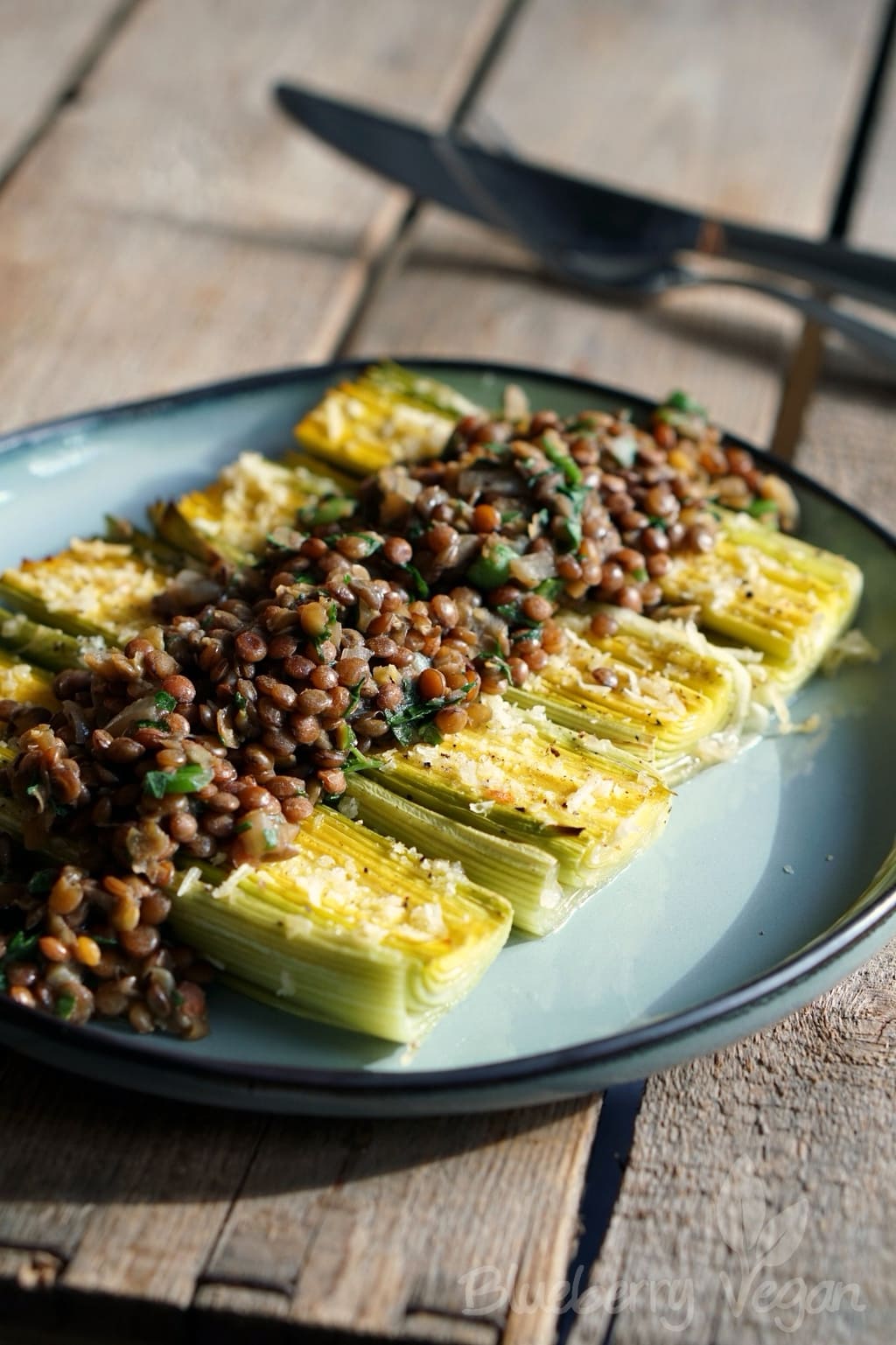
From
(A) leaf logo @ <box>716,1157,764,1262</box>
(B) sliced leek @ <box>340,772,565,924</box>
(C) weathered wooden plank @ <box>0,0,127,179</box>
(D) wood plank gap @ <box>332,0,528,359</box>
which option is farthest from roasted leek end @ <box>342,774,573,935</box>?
(C) weathered wooden plank @ <box>0,0,127,179</box>

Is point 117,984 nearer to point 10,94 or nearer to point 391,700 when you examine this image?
point 391,700

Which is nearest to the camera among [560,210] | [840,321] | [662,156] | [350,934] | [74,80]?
[350,934]

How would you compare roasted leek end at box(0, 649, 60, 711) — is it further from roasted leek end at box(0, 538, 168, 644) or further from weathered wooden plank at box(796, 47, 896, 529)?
weathered wooden plank at box(796, 47, 896, 529)

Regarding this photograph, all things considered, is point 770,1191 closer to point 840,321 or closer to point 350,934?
point 350,934

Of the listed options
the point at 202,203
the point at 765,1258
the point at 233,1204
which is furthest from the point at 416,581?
the point at 202,203

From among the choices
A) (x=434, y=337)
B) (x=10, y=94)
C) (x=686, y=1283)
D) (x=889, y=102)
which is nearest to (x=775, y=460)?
(x=434, y=337)

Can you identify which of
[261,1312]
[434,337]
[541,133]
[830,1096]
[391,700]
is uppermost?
[541,133]
